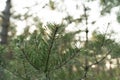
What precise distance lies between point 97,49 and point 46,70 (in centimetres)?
52

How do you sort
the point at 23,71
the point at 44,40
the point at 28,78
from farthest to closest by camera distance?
the point at 23,71, the point at 28,78, the point at 44,40

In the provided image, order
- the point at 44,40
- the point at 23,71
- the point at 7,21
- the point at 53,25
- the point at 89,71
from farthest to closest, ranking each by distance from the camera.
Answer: the point at 7,21, the point at 89,71, the point at 23,71, the point at 44,40, the point at 53,25

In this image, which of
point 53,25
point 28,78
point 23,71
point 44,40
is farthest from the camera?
point 23,71

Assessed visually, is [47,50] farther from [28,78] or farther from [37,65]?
[28,78]

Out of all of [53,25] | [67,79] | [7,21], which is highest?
[53,25]

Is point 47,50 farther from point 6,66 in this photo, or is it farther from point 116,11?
point 116,11

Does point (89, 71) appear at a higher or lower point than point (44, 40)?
lower

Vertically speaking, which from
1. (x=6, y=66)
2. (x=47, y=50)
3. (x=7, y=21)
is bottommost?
(x=7, y=21)

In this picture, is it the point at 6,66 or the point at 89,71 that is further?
the point at 89,71

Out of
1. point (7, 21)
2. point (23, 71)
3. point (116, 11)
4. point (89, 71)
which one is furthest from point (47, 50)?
point (7, 21)

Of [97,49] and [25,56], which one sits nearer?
[25,56]

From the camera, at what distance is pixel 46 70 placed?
1982 mm

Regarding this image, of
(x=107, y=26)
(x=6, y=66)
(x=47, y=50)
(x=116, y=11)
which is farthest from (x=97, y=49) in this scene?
(x=116, y=11)

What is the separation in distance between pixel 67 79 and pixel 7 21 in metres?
5.68
